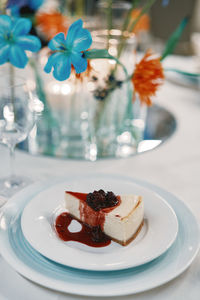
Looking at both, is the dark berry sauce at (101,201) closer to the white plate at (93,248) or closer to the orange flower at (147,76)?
the white plate at (93,248)

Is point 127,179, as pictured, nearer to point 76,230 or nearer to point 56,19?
point 76,230

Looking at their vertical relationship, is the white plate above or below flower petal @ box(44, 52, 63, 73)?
below

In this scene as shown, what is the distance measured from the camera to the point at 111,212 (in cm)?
60

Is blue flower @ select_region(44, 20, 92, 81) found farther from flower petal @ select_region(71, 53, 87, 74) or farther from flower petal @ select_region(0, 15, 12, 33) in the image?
flower petal @ select_region(0, 15, 12, 33)

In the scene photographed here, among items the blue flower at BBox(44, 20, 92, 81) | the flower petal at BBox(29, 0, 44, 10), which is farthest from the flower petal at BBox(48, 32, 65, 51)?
the flower petal at BBox(29, 0, 44, 10)

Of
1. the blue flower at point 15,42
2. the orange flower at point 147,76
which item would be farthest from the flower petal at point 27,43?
the orange flower at point 147,76

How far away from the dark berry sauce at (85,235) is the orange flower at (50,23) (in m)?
0.66

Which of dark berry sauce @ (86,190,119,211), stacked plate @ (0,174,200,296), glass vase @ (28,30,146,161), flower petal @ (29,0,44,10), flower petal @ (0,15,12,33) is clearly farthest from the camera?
flower petal @ (29,0,44,10)

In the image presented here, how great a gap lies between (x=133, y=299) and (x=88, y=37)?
17.5 inches

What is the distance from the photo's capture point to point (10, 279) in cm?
54

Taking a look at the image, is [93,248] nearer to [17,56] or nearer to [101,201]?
[101,201]

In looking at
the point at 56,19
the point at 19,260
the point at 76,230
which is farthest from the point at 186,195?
the point at 56,19

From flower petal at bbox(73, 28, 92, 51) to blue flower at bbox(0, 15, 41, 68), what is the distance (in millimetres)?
134

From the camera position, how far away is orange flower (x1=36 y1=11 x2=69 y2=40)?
1.10m
